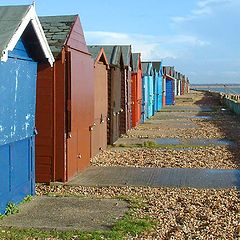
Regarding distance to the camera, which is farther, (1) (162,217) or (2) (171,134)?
(2) (171,134)

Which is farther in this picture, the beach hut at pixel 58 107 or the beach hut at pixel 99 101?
the beach hut at pixel 99 101

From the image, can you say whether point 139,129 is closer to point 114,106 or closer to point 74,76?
point 114,106

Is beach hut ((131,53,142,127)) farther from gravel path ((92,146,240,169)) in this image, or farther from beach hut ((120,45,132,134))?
gravel path ((92,146,240,169))

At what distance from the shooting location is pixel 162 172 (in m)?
12.8

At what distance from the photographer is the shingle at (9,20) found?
7.58 m

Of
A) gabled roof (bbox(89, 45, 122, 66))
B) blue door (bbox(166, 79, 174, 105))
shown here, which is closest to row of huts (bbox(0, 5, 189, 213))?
gabled roof (bbox(89, 45, 122, 66))

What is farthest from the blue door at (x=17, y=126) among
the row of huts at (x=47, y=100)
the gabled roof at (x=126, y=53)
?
the gabled roof at (x=126, y=53)

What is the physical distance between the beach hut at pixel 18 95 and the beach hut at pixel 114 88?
27.2 ft

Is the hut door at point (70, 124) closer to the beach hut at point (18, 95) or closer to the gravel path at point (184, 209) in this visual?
the gravel path at point (184, 209)

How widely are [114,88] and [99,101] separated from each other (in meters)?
2.35

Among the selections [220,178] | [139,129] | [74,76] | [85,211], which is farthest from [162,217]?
[139,129]

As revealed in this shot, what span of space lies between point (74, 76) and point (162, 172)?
3.18 m

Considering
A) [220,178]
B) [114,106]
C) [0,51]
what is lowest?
[220,178]

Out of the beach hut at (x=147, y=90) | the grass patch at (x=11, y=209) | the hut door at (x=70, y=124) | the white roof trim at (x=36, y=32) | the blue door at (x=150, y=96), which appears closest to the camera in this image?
the white roof trim at (x=36, y=32)
